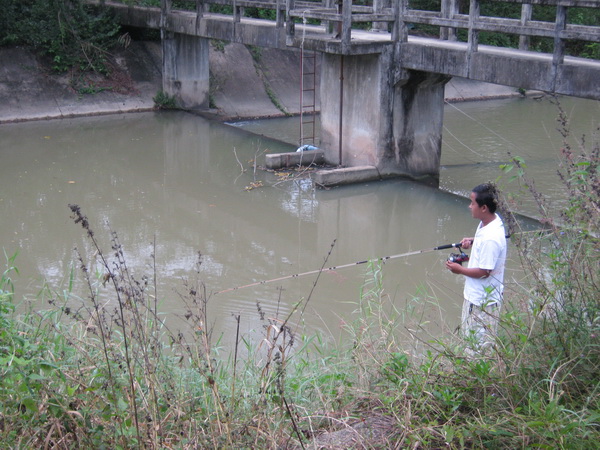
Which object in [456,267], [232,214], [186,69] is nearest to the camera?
[456,267]

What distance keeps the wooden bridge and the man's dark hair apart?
209 inches

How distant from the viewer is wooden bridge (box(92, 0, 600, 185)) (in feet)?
33.6

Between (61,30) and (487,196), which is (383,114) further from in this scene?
(61,30)

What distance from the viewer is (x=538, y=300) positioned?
402cm

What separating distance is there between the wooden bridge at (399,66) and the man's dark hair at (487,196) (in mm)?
5318

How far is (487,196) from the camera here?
500 centimetres

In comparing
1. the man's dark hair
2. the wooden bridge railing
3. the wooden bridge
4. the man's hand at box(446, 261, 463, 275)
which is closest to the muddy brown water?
the man's hand at box(446, 261, 463, 275)

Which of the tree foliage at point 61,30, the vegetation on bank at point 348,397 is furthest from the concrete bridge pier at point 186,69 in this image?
the vegetation on bank at point 348,397

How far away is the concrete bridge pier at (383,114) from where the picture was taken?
12.5 m

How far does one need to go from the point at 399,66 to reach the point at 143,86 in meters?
9.22

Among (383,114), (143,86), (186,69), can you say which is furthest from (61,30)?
(383,114)

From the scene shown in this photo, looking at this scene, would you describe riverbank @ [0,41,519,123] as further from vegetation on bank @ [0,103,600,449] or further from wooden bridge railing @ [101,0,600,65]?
vegetation on bank @ [0,103,600,449]

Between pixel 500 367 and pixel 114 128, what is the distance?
14499 mm

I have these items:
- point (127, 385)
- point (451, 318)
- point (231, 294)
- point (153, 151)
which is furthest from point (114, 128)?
point (127, 385)
